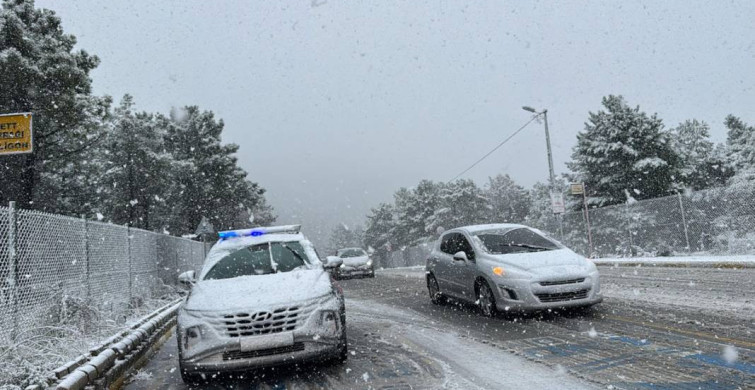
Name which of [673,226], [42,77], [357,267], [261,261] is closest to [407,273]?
[357,267]

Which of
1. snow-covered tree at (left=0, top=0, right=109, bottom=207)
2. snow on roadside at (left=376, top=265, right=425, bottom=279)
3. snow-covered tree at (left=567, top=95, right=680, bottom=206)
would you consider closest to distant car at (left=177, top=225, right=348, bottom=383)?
snow on roadside at (left=376, top=265, right=425, bottom=279)

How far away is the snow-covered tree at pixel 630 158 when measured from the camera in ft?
113

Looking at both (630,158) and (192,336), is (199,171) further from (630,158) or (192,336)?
(192,336)

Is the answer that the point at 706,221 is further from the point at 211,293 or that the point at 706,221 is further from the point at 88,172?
the point at 88,172

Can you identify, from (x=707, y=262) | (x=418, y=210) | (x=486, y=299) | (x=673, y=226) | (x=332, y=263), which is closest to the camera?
(x=332, y=263)

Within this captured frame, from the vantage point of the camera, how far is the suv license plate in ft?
17.2

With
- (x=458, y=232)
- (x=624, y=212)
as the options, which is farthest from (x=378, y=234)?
(x=458, y=232)

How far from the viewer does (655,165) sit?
33.7m

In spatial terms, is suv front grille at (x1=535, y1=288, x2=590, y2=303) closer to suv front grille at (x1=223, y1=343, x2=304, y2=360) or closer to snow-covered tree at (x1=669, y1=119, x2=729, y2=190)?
suv front grille at (x1=223, y1=343, x2=304, y2=360)

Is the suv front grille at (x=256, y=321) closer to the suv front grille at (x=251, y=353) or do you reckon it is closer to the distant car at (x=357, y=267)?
the suv front grille at (x=251, y=353)

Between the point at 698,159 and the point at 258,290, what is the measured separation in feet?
163

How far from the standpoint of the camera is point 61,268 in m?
7.38

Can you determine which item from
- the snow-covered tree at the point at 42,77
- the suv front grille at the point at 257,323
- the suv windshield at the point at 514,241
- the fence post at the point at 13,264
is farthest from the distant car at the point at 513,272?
the snow-covered tree at the point at 42,77

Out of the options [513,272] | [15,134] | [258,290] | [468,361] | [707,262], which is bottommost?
[468,361]
